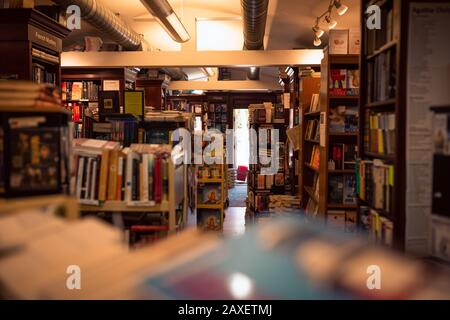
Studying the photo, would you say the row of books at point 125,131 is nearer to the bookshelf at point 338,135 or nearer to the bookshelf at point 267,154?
the bookshelf at point 338,135

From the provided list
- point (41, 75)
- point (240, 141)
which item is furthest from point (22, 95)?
point (240, 141)

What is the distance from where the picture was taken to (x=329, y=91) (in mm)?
4410

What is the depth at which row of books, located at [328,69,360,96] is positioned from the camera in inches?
174

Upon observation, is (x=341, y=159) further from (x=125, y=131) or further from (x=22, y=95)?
(x=22, y=95)

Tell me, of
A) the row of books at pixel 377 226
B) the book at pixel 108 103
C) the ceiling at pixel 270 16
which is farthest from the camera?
the ceiling at pixel 270 16

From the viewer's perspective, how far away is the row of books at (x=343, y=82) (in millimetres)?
4426

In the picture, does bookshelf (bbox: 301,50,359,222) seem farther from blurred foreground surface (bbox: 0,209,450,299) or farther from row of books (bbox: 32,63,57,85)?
blurred foreground surface (bbox: 0,209,450,299)

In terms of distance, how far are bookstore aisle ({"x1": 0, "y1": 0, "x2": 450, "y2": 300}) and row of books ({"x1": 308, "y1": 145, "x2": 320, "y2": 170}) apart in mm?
37

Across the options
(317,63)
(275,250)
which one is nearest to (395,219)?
(275,250)

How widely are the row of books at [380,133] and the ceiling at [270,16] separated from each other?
3.28 meters

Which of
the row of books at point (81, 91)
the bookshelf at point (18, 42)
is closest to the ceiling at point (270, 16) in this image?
the row of books at point (81, 91)

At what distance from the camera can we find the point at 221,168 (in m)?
6.05

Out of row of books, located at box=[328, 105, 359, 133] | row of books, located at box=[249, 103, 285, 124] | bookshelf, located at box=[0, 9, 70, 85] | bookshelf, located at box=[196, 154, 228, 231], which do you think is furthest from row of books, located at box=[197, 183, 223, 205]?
bookshelf, located at box=[0, 9, 70, 85]
